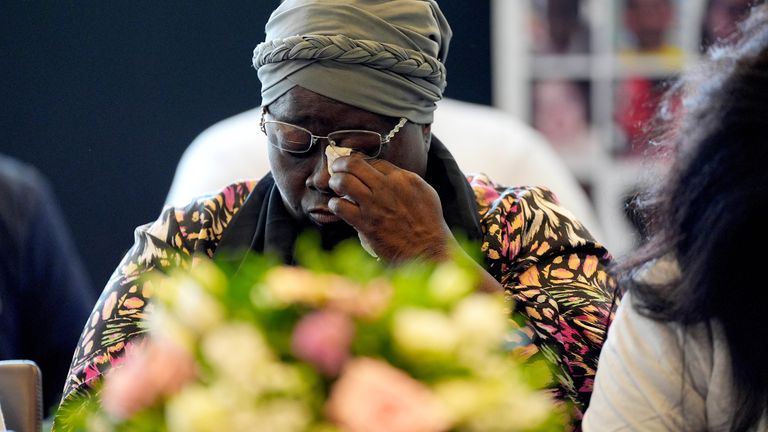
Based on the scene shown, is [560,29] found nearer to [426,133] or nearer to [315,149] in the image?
[426,133]

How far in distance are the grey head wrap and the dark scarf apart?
17 centimetres

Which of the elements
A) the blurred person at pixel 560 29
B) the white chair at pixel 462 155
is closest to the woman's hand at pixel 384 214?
the white chair at pixel 462 155

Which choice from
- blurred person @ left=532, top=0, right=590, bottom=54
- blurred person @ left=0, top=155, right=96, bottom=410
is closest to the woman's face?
blurred person @ left=0, top=155, right=96, bottom=410

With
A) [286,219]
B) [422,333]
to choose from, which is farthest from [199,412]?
[286,219]

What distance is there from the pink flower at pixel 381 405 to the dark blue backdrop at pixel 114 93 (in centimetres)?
319

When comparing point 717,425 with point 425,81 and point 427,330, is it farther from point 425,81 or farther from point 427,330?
point 425,81

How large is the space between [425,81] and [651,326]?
2.19 ft

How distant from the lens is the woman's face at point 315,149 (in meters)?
1.61

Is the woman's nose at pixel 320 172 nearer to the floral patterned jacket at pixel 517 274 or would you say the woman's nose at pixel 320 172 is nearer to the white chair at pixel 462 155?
the floral patterned jacket at pixel 517 274

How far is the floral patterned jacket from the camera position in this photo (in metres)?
1.57

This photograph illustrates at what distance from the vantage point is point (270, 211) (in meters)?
1.77

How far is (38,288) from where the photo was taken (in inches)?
89.3

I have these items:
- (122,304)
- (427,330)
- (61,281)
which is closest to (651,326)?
(427,330)

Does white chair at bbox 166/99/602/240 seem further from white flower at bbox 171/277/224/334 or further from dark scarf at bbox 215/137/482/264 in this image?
white flower at bbox 171/277/224/334
